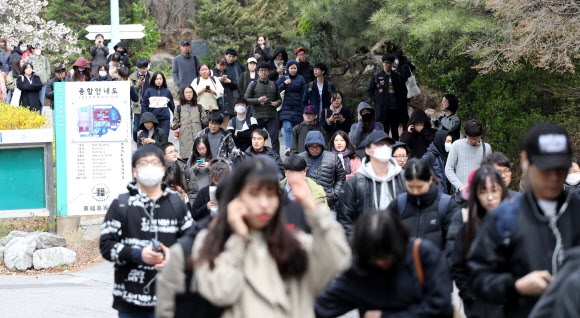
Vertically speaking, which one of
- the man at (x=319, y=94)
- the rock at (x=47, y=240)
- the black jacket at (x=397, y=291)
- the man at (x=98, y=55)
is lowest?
the rock at (x=47, y=240)

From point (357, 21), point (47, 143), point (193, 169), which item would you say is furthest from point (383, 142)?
point (357, 21)

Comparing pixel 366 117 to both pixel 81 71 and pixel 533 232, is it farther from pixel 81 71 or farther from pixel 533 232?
pixel 533 232

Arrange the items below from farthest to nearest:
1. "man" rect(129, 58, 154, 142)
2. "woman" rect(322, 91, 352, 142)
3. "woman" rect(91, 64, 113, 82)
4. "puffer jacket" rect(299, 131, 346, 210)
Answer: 1. "woman" rect(91, 64, 113, 82)
2. "man" rect(129, 58, 154, 142)
3. "woman" rect(322, 91, 352, 142)
4. "puffer jacket" rect(299, 131, 346, 210)

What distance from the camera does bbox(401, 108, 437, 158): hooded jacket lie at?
14.3m

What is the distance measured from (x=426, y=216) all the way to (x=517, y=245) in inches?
108

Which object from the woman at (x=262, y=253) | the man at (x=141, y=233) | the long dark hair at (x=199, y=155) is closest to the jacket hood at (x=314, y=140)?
the long dark hair at (x=199, y=155)

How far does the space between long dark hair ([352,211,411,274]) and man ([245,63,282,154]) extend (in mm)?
13432

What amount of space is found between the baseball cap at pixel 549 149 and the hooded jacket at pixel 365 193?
13.2ft

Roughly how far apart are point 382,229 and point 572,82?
1167cm

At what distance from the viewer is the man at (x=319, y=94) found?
18.3 meters

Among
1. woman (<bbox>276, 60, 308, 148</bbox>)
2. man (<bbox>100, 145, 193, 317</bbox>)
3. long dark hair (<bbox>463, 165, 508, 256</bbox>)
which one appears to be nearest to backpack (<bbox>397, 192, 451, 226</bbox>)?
long dark hair (<bbox>463, 165, 508, 256</bbox>)

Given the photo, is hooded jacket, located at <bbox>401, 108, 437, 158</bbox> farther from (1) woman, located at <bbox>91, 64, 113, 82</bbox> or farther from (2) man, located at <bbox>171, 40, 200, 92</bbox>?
(1) woman, located at <bbox>91, 64, 113, 82</bbox>

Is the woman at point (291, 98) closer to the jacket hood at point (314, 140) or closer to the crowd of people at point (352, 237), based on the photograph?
the crowd of people at point (352, 237)

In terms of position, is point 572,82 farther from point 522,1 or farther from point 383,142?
point 383,142
